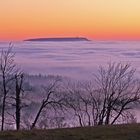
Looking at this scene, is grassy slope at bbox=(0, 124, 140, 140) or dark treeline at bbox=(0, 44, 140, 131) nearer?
grassy slope at bbox=(0, 124, 140, 140)

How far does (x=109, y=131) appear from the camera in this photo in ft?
44.5

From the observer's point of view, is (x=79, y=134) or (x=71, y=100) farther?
(x=71, y=100)

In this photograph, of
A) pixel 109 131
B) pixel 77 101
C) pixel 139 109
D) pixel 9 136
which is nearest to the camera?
pixel 9 136

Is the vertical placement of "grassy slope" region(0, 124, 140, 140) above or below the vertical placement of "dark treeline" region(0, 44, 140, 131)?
above

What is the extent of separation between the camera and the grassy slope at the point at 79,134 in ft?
40.9

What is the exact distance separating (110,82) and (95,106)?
2.08 metres

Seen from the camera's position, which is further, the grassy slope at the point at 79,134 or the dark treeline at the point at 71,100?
the dark treeline at the point at 71,100

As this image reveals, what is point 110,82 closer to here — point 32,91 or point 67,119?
point 67,119

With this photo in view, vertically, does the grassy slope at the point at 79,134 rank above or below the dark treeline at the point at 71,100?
above

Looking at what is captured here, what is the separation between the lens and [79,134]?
12961mm

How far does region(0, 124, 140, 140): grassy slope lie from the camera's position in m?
12.5

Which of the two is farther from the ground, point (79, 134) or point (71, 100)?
point (79, 134)

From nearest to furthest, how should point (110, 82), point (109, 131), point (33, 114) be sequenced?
point (109, 131), point (110, 82), point (33, 114)

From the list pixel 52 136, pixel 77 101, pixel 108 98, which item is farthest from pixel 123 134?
pixel 77 101
